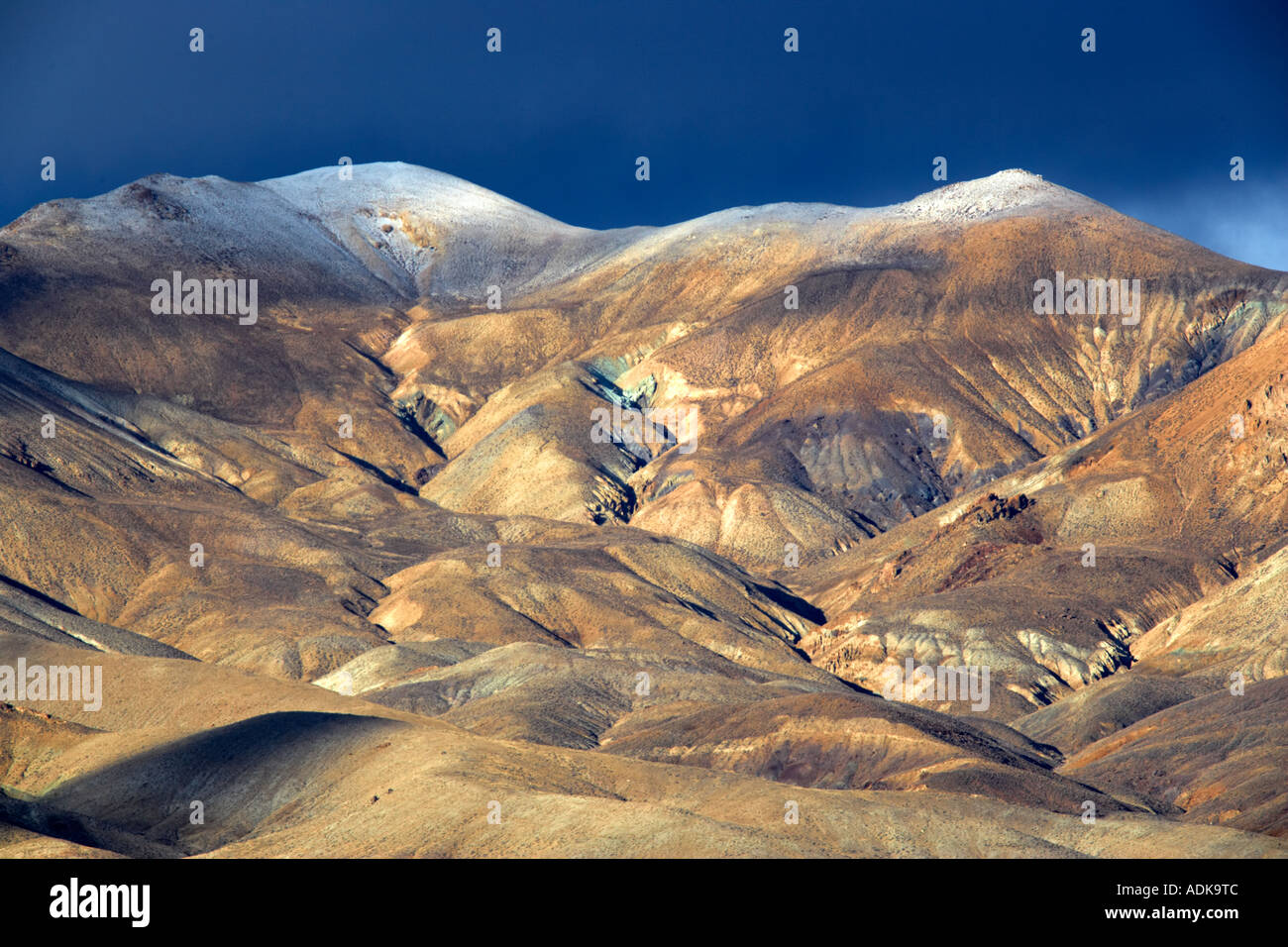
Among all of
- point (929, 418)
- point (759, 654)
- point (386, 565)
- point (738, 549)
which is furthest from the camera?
point (929, 418)

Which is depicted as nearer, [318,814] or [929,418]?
[318,814]

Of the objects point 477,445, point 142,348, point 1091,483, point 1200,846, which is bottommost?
point 1200,846

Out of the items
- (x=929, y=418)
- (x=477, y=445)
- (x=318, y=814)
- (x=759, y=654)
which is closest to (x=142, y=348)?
(x=477, y=445)

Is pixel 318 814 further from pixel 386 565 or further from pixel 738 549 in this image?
pixel 738 549

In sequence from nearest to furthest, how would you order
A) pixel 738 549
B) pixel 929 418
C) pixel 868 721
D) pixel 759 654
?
pixel 868 721, pixel 759 654, pixel 738 549, pixel 929 418

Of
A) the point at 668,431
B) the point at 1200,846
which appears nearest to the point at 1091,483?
the point at 668,431

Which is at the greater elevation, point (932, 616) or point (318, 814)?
point (932, 616)
